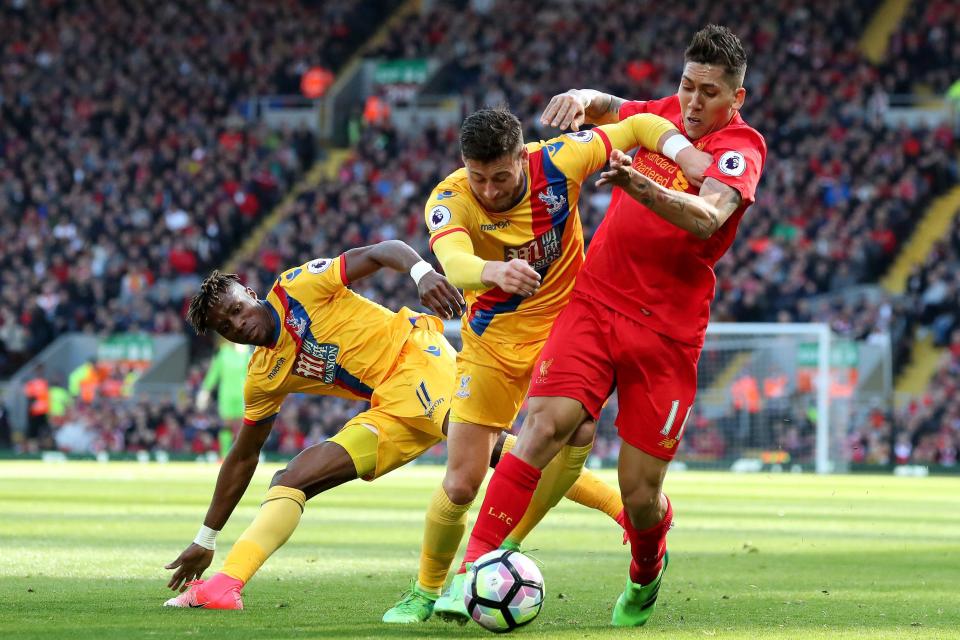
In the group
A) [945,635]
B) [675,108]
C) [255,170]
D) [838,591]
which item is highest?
[675,108]

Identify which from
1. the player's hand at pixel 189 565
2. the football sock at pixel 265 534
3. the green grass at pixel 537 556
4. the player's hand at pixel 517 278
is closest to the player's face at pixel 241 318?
the football sock at pixel 265 534

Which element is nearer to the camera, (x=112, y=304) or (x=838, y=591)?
(x=838, y=591)

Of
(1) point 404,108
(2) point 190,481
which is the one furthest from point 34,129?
(2) point 190,481

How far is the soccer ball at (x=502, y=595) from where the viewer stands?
575 centimetres

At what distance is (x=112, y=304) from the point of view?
103 feet

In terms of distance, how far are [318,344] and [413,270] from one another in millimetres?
1170

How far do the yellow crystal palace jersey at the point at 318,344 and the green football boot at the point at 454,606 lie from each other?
188cm

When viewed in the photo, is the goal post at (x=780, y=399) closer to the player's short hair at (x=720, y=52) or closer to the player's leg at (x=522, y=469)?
the player's short hair at (x=720, y=52)

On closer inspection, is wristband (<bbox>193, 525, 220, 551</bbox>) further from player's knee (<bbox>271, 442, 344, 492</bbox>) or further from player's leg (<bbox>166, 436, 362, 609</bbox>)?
player's knee (<bbox>271, 442, 344, 492</bbox>)

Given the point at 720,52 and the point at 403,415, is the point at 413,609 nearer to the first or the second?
the point at 403,415

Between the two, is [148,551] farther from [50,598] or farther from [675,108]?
[675,108]

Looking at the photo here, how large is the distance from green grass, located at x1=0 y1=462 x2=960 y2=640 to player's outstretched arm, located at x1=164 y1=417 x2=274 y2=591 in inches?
11.1

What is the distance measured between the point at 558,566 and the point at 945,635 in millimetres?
3776

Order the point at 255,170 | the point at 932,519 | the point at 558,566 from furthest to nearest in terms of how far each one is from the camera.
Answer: the point at 255,170
the point at 932,519
the point at 558,566
